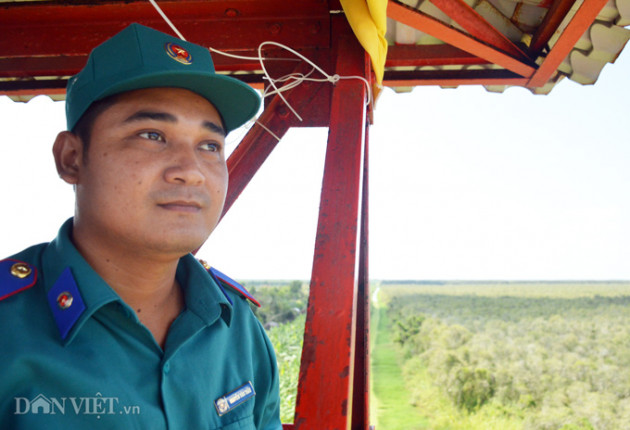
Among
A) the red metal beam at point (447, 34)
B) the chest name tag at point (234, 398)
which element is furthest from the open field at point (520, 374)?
the chest name tag at point (234, 398)

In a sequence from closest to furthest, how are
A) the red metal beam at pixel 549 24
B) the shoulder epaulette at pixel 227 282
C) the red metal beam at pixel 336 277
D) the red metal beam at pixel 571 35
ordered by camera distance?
the red metal beam at pixel 336 277 < the shoulder epaulette at pixel 227 282 < the red metal beam at pixel 571 35 < the red metal beam at pixel 549 24

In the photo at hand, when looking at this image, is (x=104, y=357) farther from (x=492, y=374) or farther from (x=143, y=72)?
(x=492, y=374)

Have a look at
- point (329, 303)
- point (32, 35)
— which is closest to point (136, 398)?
point (329, 303)

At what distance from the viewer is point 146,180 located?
3.90ft

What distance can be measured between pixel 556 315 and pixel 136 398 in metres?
64.3

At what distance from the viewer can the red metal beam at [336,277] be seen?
1485mm

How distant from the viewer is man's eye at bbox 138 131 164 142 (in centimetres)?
124

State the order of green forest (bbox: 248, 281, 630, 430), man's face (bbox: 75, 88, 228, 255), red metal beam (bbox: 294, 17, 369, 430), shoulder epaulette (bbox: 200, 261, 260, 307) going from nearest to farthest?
man's face (bbox: 75, 88, 228, 255)
red metal beam (bbox: 294, 17, 369, 430)
shoulder epaulette (bbox: 200, 261, 260, 307)
green forest (bbox: 248, 281, 630, 430)

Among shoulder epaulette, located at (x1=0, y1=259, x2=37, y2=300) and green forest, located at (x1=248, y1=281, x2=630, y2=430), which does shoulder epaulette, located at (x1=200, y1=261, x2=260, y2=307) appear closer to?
shoulder epaulette, located at (x1=0, y1=259, x2=37, y2=300)

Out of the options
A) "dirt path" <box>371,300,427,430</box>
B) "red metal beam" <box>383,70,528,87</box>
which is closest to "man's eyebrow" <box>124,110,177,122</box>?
"red metal beam" <box>383,70,528,87</box>

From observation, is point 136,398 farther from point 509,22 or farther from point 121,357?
point 509,22

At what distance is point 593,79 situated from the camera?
11.4 ft

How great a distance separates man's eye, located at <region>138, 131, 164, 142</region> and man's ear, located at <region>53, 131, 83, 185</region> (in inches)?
6.6

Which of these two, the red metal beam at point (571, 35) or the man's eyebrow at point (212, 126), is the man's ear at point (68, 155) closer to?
the man's eyebrow at point (212, 126)
